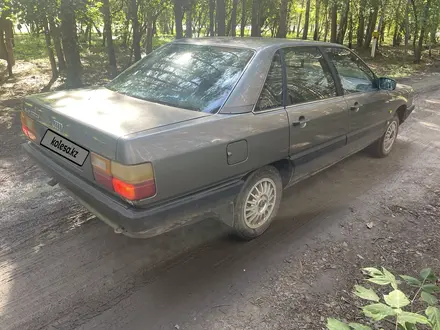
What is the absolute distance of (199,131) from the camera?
95.0 inches

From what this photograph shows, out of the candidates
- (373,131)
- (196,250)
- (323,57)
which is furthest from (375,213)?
(196,250)

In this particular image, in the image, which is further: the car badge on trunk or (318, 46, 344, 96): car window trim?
(318, 46, 344, 96): car window trim

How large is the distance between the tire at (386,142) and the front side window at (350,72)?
94cm

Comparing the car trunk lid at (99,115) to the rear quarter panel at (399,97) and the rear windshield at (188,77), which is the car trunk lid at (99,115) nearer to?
the rear windshield at (188,77)

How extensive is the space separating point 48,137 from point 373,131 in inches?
150

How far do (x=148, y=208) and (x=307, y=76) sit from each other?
2.12 meters

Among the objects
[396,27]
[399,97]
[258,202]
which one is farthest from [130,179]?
[396,27]

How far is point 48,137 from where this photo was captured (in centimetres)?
280

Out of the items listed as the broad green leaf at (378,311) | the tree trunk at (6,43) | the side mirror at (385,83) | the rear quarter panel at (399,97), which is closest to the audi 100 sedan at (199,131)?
the side mirror at (385,83)

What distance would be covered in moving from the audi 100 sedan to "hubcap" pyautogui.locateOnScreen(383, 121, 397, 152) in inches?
56.8

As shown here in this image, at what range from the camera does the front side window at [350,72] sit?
3.86 m

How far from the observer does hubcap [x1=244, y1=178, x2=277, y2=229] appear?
299 cm

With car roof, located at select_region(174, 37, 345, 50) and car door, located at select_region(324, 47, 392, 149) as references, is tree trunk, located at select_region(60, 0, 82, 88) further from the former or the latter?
car door, located at select_region(324, 47, 392, 149)

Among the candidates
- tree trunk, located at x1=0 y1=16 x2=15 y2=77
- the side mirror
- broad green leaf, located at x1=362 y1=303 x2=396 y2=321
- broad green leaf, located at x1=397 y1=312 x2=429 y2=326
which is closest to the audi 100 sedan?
the side mirror
